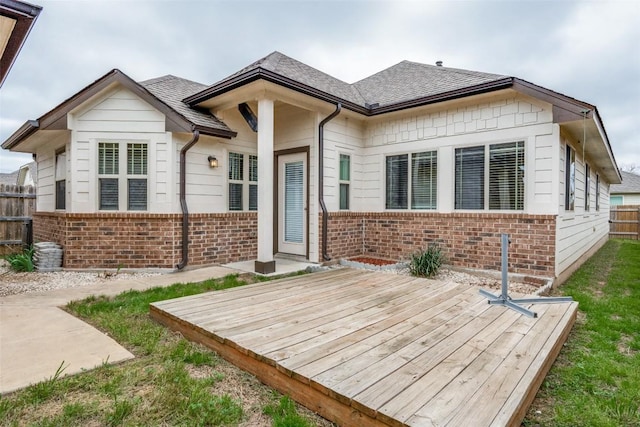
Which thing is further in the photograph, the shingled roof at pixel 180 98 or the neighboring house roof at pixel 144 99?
the shingled roof at pixel 180 98

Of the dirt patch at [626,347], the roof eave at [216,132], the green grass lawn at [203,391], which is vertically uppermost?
the roof eave at [216,132]

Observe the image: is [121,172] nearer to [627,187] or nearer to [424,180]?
[424,180]

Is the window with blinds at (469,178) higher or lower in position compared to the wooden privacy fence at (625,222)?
higher

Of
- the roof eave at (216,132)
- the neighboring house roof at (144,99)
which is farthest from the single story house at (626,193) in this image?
the neighboring house roof at (144,99)

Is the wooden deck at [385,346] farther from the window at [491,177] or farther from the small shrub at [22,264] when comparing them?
the small shrub at [22,264]

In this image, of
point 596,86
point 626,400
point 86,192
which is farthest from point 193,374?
point 596,86

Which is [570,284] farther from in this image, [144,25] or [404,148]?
[144,25]

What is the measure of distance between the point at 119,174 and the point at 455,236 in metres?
6.43

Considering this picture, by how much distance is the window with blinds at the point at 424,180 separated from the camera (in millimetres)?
6555

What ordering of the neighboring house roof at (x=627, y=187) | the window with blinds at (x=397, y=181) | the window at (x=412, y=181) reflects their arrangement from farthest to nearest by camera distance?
the neighboring house roof at (x=627, y=187), the window with blinds at (x=397, y=181), the window at (x=412, y=181)

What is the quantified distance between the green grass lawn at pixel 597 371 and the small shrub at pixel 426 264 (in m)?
1.92

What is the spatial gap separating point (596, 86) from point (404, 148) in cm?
2125

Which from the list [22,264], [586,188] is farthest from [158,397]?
[586,188]

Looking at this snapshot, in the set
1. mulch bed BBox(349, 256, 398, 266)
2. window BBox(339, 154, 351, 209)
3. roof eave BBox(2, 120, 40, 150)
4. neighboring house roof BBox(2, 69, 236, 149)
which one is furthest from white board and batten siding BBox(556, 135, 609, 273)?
roof eave BBox(2, 120, 40, 150)
